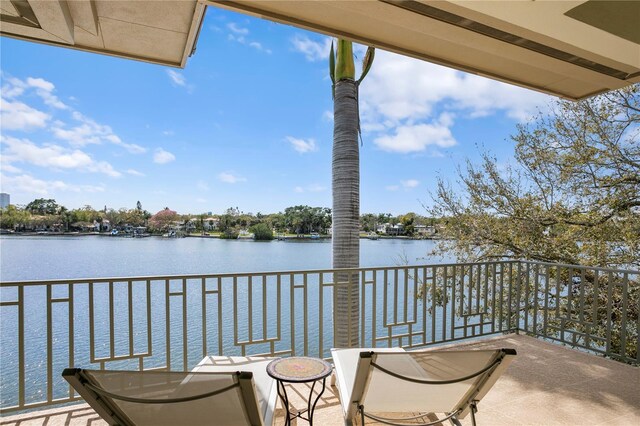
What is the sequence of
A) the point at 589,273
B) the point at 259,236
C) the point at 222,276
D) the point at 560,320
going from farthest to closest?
the point at 259,236
the point at 589,273
the point at 560,320
the point at 222,276

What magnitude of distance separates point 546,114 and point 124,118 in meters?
25.3

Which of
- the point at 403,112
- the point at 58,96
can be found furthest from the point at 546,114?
the point at 58,96

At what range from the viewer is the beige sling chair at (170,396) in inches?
54.1

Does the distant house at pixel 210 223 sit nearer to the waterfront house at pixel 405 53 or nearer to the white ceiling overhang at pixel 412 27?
the waterfront house at pixel 405 53

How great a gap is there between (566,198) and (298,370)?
294 inches

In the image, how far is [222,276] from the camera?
9.93 feet

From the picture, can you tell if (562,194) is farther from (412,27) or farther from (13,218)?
(13,218)

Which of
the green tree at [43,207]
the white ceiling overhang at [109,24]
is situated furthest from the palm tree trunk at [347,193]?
the green tree at [43,207]

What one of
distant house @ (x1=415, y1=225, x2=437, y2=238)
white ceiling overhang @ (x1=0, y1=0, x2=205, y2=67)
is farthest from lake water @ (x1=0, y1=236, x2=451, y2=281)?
white ceiling overhang @ (x1=0, y1=0, x2=205, y2=67)

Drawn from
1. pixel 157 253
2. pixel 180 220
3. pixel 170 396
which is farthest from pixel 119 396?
pixel 180 220

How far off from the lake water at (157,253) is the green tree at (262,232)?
1.03 feet

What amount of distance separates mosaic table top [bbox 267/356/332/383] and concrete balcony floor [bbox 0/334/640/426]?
392 mm

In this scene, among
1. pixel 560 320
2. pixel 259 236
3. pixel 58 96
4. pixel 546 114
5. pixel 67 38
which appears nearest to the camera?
pixel 67 38

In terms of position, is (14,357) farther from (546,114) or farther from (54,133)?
(54,133)
